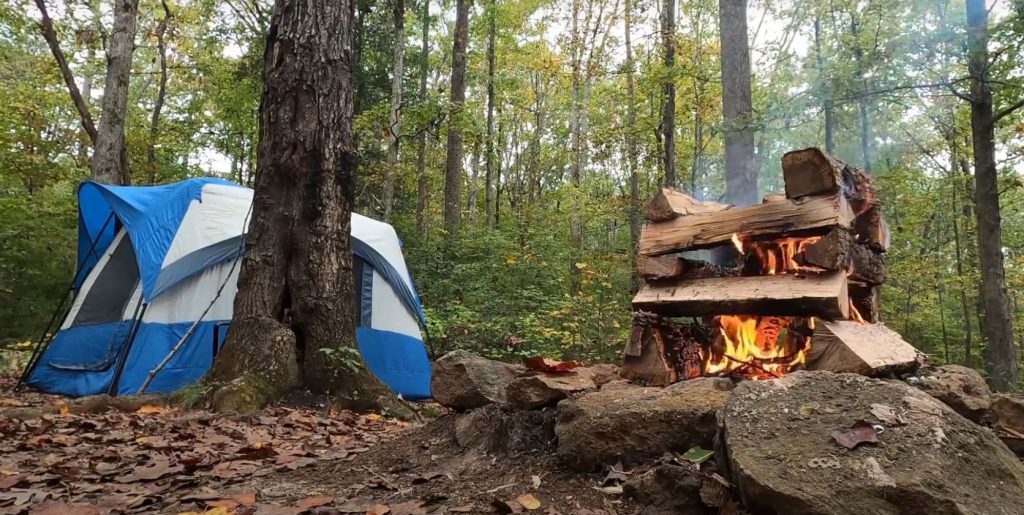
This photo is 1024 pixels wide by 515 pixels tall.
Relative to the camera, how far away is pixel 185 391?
4406 mm

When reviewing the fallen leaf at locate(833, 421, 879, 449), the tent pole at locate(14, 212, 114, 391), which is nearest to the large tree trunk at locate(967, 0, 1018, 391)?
the fallen leaf at locate(833, 421, 879, 449)

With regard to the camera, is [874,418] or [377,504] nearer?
[874,418]

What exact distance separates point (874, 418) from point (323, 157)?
14.3ft

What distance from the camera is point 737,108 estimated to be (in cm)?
641

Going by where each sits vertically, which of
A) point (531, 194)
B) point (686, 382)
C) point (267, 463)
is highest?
point (531, 194)

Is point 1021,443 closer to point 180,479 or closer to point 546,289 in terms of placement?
point 180,479

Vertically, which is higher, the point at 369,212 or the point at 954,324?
the point at 369,212

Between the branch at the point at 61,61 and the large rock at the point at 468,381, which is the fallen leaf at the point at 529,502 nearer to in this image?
the large rock at the point at 468,381

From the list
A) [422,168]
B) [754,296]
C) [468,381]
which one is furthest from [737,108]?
[422,168]

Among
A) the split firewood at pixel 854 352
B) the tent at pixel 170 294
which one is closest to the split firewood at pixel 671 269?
the split firewood at pixel 854 352

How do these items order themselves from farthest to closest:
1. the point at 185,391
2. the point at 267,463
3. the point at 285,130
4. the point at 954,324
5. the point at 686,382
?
the point at 954,324
the point at 285,130
the point at 185,391
the point at 267,463
the point at 686,382

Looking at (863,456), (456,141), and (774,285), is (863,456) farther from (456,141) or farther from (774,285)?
(456,141)

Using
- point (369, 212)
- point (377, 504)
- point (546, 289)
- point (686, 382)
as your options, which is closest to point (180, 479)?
point (377, 504)

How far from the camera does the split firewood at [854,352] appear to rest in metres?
2.47
